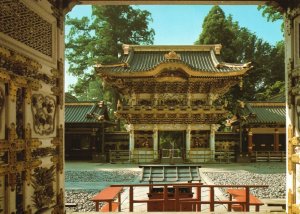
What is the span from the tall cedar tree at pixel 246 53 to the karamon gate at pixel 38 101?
1194 inches

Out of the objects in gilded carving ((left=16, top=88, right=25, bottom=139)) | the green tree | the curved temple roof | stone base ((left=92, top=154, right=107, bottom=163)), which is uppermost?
the green tree

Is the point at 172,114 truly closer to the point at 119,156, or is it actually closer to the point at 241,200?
the point at 119,156

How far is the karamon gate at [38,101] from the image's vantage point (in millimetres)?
3986

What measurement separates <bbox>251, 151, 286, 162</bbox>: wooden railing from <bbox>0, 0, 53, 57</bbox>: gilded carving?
75.4 ft

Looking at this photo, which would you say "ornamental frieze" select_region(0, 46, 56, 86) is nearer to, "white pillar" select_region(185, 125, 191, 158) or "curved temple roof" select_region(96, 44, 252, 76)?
"curved temple roof" select_region(96, 44, 252, 76)

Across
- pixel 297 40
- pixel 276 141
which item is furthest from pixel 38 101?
pixel 276 141

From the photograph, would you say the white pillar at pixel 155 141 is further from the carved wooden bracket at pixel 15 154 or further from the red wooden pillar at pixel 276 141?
the carved wooden bracket at pixel 15 154

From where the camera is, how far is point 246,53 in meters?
48.6

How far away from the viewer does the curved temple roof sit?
78.5ft

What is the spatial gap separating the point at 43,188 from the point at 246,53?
47.5m

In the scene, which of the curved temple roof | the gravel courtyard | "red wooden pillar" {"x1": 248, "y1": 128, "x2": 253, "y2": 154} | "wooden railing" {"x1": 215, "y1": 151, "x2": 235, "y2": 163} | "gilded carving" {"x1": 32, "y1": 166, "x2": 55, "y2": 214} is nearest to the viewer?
"gilded carving" {"x1": 32, "y1": 166, "x2": 55, "y2": 214}

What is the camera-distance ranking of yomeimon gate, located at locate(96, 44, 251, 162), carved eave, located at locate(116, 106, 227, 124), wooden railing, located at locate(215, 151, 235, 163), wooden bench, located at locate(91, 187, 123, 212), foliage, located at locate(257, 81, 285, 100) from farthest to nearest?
foliage, located at locate(257, 81, 285, 100) < wooden railing, located at locate(215, 151, 235, 163) < carved eave, located at locate(116, 106, 227, 124) < yomeimon gate, located at locate(96, 44, 251, 162) < wooden bench, located at locate(91, 187, 123, 212)

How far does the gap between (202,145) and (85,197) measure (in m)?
14.3

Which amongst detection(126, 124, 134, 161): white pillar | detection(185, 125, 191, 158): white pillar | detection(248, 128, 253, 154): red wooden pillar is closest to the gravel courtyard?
detection(126, 124, 134, 161): white pillar
